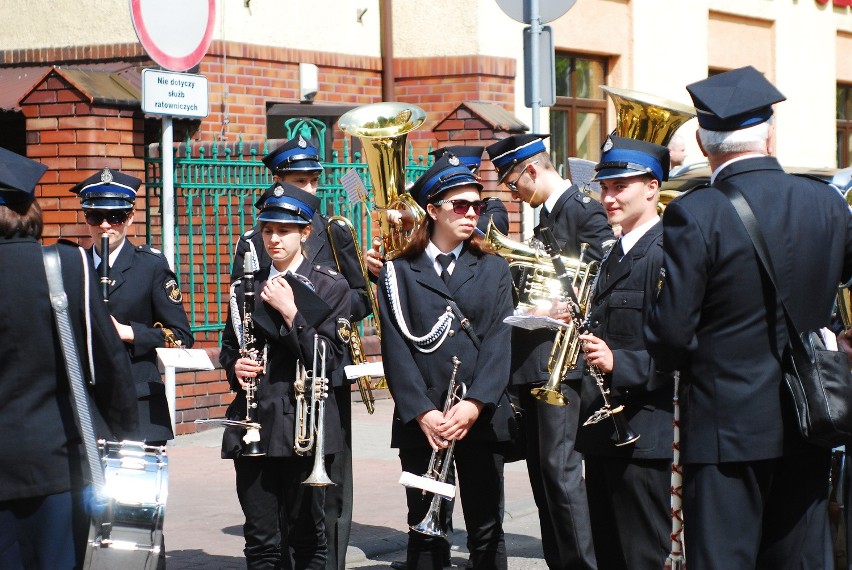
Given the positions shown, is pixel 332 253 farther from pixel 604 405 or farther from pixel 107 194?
pixel 604 405

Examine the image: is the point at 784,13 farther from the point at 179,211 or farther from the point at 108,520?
the point at 108,520

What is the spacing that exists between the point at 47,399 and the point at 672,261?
199 cm

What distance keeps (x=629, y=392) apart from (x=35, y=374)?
226 cm

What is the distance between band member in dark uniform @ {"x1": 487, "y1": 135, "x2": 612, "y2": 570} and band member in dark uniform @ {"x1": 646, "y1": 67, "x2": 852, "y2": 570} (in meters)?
2.09

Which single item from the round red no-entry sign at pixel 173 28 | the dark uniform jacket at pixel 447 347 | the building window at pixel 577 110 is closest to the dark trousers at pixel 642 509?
the dark uniform jacket at pixel 447 347

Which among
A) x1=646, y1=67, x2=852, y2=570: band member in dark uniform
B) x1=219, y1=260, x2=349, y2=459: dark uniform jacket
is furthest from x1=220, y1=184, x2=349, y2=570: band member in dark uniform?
x1=646, y1=67, x2=852, y2=570: band member in dark uniform

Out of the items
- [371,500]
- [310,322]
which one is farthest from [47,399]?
[371,500]

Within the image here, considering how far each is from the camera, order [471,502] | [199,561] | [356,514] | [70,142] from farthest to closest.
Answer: [70,142] → [356,514] → [199,561] → [471,502]

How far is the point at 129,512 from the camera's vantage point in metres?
4.70

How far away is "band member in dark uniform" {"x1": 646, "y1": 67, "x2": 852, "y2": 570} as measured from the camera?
4.68m

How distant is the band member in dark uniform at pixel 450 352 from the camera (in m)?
6.20

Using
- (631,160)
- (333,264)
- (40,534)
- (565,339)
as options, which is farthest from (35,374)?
(333,264)

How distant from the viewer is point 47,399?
15.3ft

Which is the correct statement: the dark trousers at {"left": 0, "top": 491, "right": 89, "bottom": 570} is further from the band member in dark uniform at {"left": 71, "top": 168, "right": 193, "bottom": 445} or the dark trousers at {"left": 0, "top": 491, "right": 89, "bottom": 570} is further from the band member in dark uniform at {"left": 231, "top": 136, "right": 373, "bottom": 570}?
the band member in dark uniform at {"left": 231, "top": 136, "right": 373, "bottom": 570}
